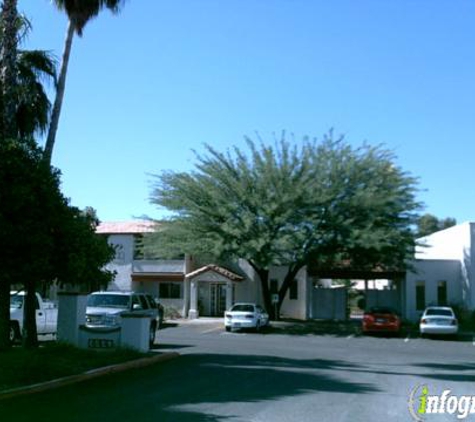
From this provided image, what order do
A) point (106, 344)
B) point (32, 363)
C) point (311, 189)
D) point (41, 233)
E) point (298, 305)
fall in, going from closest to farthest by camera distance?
1. point (32, 363)
2. point (41, 233)
3. point (106, 344)
4. point (311, 189)
5. point (298, 305)

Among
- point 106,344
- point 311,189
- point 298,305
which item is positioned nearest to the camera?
point 106,344

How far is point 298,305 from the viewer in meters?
45.2

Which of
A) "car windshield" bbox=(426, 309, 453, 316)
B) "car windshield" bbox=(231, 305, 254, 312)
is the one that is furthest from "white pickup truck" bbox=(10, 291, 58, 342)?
"car windshield" bbox=(426, 309, 453, 316)

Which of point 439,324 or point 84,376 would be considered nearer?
point 84,376

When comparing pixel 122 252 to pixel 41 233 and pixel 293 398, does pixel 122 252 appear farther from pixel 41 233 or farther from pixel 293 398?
pixel 293 398

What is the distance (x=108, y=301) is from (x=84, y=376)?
876cm

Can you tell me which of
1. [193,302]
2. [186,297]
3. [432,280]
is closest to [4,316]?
[193,302]

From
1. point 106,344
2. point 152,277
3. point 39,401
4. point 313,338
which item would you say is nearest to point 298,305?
point 152,277

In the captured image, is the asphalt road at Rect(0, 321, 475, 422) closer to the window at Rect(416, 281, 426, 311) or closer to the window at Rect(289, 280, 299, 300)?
the window at Rect(416, 281, 426, 311)

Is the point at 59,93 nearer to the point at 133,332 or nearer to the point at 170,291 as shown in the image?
the point at 133,332

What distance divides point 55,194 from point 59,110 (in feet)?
13.5

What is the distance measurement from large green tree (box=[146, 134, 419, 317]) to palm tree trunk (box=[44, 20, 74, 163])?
17.2m

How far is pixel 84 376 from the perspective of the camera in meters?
13.9

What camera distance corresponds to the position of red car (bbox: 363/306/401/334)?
1308 inches
